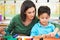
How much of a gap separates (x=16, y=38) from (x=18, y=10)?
0.86ft

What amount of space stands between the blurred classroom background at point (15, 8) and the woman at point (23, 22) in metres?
0.04

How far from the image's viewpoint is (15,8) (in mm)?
1438

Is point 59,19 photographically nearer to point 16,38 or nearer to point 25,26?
point 25,26

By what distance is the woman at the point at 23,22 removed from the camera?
1.43 metres

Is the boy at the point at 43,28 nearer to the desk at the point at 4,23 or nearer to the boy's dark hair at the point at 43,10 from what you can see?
the boy's dark hair at the point at 43,10

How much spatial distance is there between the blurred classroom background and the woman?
4 centimetres

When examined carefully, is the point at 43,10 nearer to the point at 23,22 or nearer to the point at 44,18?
the point at 44,18

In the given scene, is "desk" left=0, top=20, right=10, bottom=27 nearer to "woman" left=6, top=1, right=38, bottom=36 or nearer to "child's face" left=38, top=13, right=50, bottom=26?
"woman" left=6, top=1, right=38, bottom=36

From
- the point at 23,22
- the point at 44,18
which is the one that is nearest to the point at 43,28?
the point at 44,18

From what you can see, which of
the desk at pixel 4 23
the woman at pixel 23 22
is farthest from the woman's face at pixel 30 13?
the desk at pixel 4 23

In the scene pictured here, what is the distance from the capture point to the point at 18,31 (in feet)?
4.82

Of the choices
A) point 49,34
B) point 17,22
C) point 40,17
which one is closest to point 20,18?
point 17,22

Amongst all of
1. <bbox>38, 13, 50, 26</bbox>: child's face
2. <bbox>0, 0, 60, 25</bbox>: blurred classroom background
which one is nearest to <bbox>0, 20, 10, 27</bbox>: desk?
<bbox>0, 0, 60, 25</bbox>: blurred classroom background

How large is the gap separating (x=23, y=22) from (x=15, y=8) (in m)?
0.15
